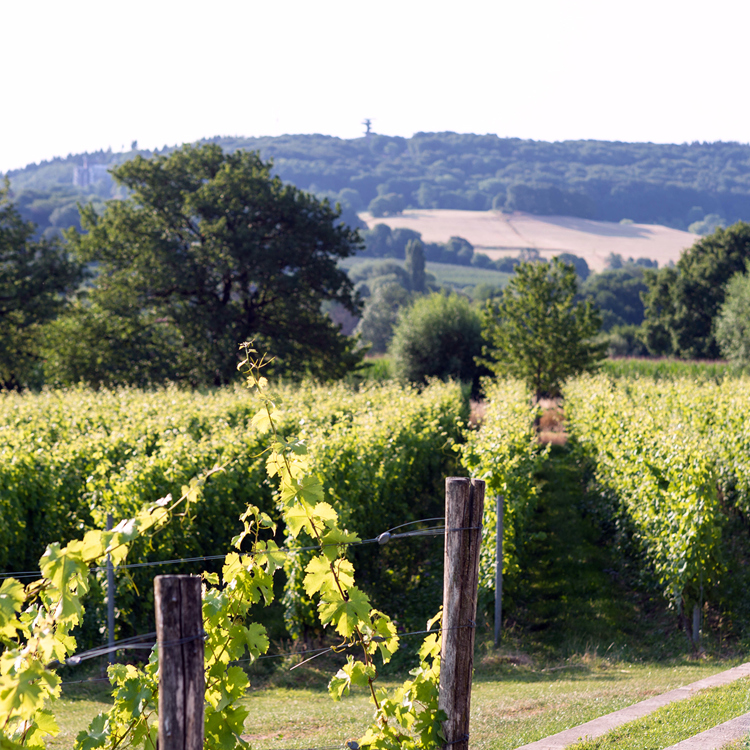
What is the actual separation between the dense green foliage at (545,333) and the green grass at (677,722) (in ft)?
71.1

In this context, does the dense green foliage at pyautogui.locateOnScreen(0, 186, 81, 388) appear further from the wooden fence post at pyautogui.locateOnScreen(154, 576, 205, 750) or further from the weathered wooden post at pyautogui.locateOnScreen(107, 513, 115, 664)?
the wooden fence post at pyautogui.locateOnScreen(154, 576, 205, 750)

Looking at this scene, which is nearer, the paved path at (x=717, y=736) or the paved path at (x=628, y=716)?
the paved path at (x=717, y=736)

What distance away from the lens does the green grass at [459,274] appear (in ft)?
401

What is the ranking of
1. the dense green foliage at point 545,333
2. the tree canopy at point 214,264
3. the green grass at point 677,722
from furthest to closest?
the tree canopy at point 214,264
the dense green foliage at point 545,333
the green grass at point 677,722

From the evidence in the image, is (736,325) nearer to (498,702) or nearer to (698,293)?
(698,293)

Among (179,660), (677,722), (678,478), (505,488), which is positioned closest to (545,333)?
(505,488)

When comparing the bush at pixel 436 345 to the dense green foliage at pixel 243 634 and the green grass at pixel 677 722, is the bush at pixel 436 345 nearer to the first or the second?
the green grass at pixel 677 722

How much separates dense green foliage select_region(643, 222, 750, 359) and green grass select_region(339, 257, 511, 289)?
69.2 meters

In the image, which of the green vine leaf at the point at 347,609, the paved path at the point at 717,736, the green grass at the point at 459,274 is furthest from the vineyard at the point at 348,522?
the green grass at the point at 459,274

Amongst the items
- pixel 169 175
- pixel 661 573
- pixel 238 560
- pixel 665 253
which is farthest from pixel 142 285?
pixel 665 253

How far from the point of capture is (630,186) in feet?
625

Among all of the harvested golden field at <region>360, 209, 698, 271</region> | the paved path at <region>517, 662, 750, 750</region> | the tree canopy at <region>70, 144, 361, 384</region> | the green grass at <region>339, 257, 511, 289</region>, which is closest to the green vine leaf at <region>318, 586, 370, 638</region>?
the paved path at <region>517, 662, 750, 750</region>

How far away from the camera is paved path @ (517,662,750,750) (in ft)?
15.3

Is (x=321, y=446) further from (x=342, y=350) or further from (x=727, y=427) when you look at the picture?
(x=342, y=350)
